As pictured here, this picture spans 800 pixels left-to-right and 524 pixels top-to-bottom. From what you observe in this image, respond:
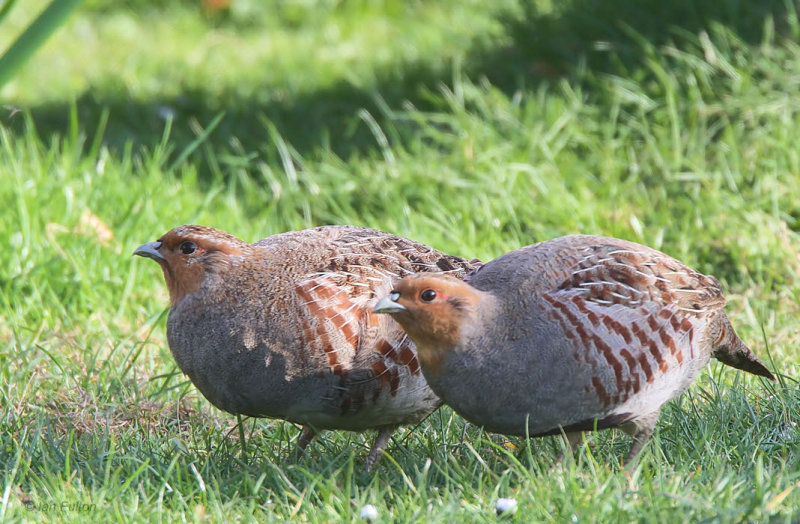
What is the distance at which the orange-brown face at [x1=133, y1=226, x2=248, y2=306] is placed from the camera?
11.6ft

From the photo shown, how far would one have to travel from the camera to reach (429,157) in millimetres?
6055

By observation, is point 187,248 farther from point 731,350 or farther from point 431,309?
point 731,350

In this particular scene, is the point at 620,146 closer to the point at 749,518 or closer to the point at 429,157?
the point at 429,157

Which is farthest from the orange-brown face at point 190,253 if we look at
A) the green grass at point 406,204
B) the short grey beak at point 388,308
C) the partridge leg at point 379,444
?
the partridge leg at point 379,444

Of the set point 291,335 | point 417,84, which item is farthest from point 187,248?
point 417,84

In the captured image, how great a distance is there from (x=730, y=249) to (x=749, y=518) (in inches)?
105

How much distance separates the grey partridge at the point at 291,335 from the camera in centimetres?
337

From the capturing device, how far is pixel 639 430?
340 cm

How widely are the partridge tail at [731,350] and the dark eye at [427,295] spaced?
1000 millimetres

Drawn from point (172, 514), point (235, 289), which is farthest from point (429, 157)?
point (172, 514)

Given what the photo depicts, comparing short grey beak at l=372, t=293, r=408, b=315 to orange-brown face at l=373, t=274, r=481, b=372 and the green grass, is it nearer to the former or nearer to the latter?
orange-brown face at l=373, t=274, r=481, b=372

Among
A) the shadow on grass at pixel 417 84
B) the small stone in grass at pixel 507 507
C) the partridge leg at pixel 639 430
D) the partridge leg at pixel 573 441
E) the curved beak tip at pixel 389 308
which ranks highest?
the curved beak tip at pixel 389 308

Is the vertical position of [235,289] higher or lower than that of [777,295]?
higher

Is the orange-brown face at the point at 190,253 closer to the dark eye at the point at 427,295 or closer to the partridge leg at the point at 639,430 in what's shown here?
the dark eye at the point at 427,295
